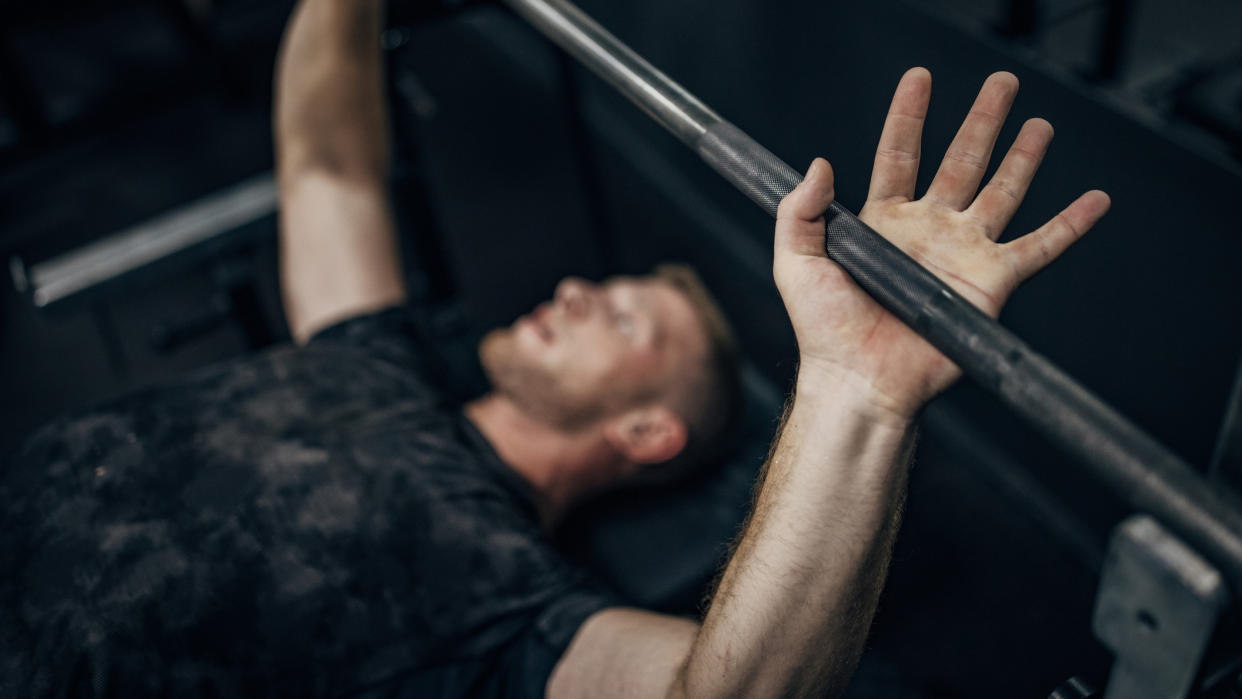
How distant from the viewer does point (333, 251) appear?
1.48m

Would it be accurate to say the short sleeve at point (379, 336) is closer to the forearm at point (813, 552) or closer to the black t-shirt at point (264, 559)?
the black t-shirt at point (264, 559)

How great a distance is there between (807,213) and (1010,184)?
159mm

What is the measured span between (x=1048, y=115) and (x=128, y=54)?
3577mm

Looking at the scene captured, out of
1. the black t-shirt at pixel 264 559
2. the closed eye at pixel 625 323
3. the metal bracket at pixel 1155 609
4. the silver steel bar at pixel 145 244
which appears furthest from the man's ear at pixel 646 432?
the metal bracket at pixel 1155 609

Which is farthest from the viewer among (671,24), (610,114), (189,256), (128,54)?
(128,54)

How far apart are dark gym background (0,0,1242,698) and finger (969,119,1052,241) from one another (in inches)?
0.8

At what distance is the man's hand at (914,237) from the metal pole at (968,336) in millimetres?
36

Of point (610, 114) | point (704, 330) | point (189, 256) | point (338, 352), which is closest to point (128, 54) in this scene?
point (610, 114)

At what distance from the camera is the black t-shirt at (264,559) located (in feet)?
3.31

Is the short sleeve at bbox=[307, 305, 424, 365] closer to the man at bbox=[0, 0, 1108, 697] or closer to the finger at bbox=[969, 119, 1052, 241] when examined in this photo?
the man at bbox=[0, 0, 1108, 697]

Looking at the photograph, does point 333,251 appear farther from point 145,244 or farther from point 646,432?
point 646,432

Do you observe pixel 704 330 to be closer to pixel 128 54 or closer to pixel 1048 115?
pixel 1048 115

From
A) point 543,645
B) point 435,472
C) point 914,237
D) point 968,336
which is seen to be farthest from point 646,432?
point 968,336

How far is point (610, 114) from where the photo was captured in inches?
107
